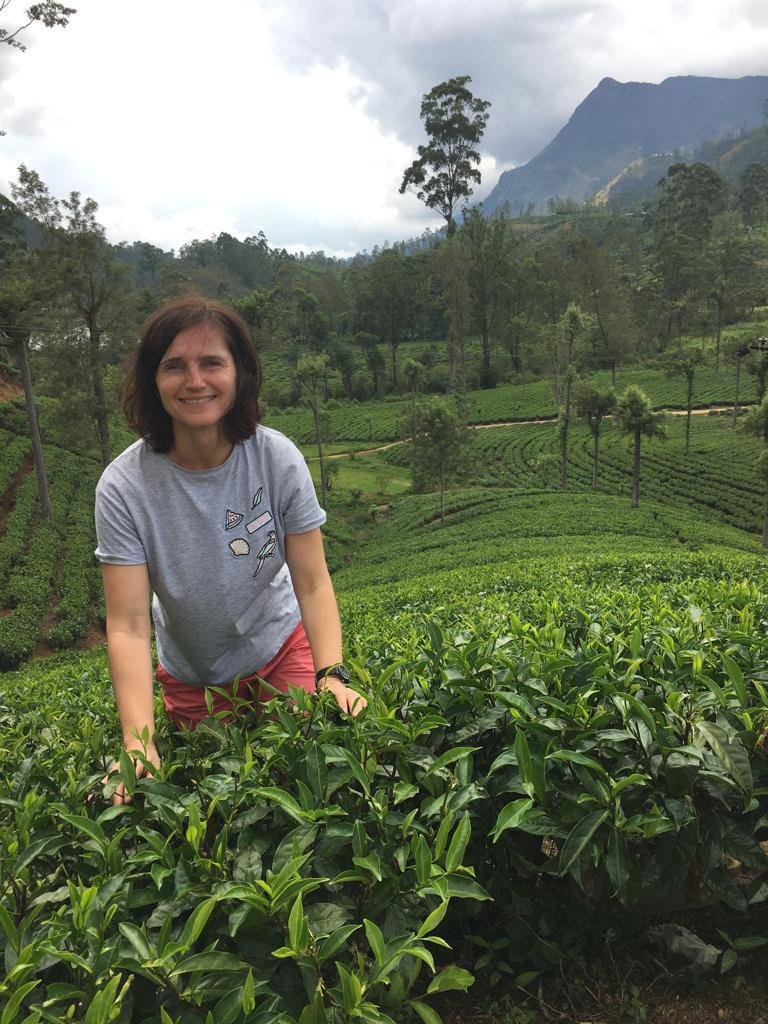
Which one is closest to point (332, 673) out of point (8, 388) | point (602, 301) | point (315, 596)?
point (315, 596)

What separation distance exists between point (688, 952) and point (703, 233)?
75284 millimetres

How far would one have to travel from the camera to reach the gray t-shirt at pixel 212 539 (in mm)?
1800

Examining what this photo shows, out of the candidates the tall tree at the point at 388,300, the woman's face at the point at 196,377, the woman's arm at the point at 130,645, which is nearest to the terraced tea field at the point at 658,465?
the tall tree at the point at 388,300

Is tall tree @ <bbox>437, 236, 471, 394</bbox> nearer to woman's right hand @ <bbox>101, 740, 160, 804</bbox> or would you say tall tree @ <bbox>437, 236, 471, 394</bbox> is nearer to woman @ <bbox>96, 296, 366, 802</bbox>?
→ woman @ <bbox>96, 296, 366, 802</bbox>

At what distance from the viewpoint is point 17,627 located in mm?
12945

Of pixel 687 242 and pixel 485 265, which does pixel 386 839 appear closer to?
pixel 485 265

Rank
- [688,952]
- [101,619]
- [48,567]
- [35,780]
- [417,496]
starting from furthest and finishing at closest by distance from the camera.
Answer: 1. [417,496]
2. [48,567]
3. [101,619]
4. [35,780]
5. [688,952]

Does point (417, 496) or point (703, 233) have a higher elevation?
point (703, 233)

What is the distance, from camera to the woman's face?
179 cm

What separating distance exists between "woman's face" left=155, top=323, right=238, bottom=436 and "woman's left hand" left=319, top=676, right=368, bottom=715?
2.65 feet

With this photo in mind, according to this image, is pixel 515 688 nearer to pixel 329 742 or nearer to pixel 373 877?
pixel 329 742

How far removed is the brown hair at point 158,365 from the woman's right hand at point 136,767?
85 centimetres

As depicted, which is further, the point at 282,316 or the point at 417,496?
the point at 282,316

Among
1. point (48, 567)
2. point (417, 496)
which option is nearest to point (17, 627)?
point (48, 567)
